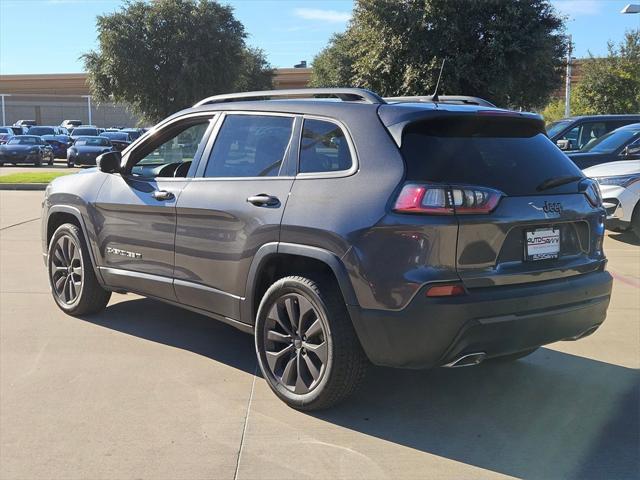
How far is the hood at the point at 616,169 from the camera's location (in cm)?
979

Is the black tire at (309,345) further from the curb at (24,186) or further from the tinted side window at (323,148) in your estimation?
the curb at (24,186)

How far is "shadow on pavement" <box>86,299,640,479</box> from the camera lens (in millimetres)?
3463

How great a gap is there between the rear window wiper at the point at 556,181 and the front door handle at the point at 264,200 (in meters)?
1.59

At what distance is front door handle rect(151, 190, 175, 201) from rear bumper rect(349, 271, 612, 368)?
187cm

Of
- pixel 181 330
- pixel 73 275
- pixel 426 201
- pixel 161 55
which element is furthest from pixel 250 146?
pixel 161 55

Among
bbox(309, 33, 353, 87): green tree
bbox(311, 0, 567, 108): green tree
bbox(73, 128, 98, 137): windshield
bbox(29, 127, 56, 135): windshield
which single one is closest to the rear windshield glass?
bbox(311, 0, 567, 108): green tree

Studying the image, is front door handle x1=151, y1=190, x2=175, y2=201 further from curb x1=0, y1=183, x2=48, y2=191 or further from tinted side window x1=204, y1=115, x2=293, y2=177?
curb x1=0, y1=183, x2=48, y2=191

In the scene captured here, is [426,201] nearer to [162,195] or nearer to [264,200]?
[264,200]

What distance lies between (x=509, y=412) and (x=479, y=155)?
166 cm

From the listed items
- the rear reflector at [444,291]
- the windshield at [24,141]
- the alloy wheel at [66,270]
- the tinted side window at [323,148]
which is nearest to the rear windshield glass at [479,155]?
the tinted side window at [323,148]

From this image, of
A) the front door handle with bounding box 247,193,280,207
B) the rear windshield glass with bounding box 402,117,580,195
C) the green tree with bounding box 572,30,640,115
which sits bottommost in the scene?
the front door handle with bounding box 247,193,280,207

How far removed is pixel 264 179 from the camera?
4.16 meters

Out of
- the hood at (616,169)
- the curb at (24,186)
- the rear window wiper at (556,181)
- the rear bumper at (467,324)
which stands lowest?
the curb at (24,186)

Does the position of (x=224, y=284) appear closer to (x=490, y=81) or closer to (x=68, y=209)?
(x=68, y=209)
